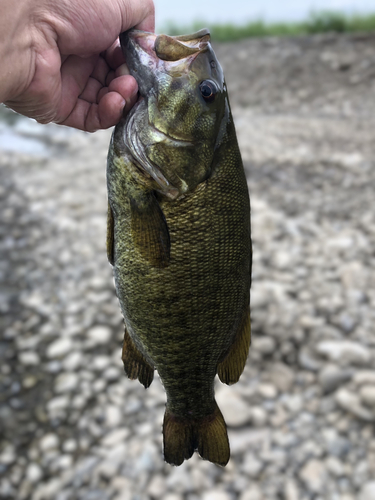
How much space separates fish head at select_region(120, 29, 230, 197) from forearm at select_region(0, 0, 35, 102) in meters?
0.39

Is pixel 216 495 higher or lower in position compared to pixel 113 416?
higher

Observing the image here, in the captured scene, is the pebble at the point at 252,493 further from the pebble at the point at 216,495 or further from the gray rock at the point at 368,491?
the gray rock at the point at 368,491

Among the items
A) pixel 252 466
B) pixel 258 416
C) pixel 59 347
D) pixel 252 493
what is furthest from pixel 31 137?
pixel 252 493

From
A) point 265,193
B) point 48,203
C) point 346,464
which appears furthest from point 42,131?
point 346,464

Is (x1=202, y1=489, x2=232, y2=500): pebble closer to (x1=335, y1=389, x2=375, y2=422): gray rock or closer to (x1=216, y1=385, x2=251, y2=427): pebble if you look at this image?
(x1=216, y1=385, x2=251, y2=427): pebble

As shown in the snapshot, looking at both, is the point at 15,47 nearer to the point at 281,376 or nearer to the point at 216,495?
the point at 216,495

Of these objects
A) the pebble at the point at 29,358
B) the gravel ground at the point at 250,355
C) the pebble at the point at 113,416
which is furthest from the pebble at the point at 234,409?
the pebble at the point at 29,358

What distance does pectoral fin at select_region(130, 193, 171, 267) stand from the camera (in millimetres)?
1711

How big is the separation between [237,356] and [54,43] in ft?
4.30

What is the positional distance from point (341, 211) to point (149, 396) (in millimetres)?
3471

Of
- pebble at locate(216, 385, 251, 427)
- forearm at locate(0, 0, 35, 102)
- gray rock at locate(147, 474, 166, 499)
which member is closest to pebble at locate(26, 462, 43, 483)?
gray rock at locate(147, 474, 166, 499)

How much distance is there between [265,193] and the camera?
7215 mm

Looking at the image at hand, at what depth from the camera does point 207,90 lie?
1.76 metres

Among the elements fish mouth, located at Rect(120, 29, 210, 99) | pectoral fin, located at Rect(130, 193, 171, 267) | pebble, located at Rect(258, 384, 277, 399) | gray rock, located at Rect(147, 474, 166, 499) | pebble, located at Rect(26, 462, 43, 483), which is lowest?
pebble, located at Rect(26, 462, 43, 483)
